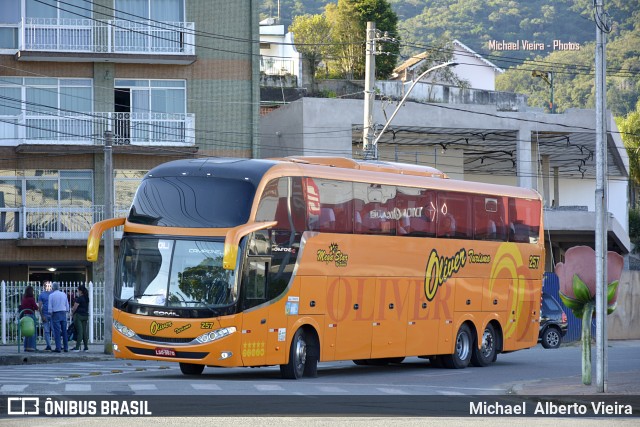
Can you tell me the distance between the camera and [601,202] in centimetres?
1819

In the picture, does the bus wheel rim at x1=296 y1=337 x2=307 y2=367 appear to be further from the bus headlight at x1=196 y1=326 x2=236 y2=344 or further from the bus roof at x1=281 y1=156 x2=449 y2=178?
the bus roof at x1=281 y1=156 x2=449 y2=178

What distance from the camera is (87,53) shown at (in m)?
39.9

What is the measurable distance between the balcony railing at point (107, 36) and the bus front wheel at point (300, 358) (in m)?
20.8

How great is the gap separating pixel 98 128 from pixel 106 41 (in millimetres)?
3082

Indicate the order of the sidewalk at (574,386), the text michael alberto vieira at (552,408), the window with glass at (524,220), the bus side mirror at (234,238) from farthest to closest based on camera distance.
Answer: the window with glass at (524,220), the bus side mirror at (234,238), the sidewalk at (574,386), the text michael alberto vieira at (552,408)

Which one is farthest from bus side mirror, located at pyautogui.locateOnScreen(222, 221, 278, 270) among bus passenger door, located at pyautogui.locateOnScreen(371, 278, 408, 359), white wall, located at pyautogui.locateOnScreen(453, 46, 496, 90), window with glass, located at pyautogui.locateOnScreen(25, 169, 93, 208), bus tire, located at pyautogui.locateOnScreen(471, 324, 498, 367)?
white wall, located at pyautogui.locateOnScreen(453, 46, 496, 90)

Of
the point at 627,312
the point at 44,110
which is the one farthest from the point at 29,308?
the point at 627,312

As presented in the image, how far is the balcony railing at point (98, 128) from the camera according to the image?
4006 cm

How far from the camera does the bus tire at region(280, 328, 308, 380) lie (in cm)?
2098

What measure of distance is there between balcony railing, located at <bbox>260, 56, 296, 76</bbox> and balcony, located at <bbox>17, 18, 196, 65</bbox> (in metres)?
19.8

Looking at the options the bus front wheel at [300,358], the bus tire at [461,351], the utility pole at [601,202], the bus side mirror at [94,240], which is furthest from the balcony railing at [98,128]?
the utility pole at [601,202]

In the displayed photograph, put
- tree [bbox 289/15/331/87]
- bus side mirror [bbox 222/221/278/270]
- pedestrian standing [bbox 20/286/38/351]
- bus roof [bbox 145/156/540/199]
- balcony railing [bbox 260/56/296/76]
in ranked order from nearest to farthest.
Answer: bus side mirror [bbox 222/221/278/270] → bus roof [bbox 145/156/540/199] → pedestrian standing [bbox 20/286/38/351] → balcony railing [bbox 260/56/296/76] → tree [bbox 289/15/331/87]

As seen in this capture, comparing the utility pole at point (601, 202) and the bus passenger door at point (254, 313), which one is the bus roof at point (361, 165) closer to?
the bus passenger door at point (254, 313)

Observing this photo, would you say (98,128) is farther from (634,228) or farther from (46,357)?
(634,228)
